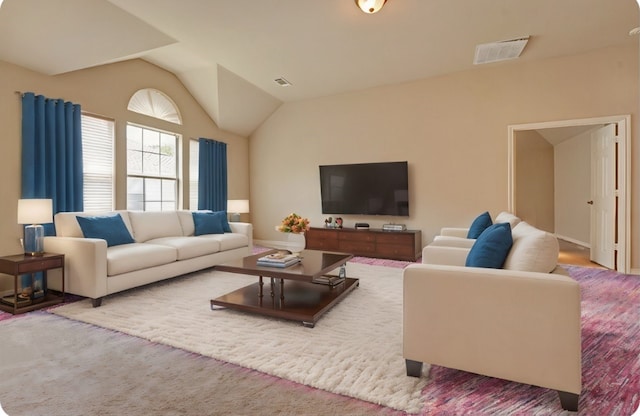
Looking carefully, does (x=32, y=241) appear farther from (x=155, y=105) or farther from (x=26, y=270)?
(x=155, y=105)

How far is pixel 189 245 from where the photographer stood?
388 cm

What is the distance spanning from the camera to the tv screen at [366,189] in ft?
17.8

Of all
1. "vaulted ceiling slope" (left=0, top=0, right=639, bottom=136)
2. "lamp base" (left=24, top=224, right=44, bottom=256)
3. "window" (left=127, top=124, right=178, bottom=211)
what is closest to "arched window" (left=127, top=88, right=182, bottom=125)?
"window" (left=127, top=124, right=178, bottom=211)

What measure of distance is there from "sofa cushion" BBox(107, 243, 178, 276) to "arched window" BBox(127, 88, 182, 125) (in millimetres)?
2320

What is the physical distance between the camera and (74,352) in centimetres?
210

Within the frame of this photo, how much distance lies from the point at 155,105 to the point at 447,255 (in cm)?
482

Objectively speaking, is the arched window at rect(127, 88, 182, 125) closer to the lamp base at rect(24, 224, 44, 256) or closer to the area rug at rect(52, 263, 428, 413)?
the lamp base at rect(24, 224, 44, 256)

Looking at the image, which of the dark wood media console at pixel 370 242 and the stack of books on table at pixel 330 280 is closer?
the stack of books on table at pixel 330 280

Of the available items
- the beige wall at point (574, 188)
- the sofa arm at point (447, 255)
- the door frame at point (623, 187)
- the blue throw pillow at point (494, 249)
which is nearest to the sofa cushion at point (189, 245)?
the sofa arm at point (447, 255)

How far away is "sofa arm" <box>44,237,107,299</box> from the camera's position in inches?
115

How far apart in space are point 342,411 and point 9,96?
4.42 metres

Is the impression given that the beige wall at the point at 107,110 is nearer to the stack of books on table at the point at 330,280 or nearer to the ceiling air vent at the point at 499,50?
the stack of books on table at the point at 330,280

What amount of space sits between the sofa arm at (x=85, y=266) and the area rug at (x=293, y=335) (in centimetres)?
17

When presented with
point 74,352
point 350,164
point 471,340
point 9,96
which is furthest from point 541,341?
point 9,96
